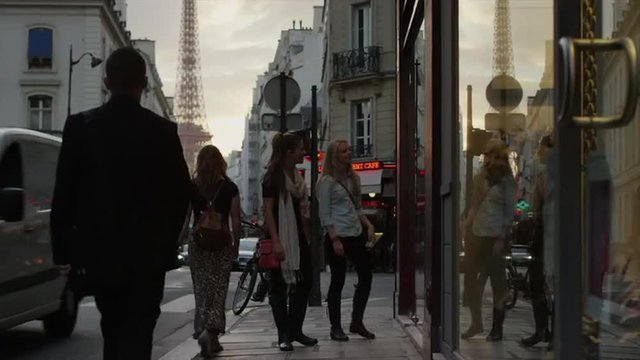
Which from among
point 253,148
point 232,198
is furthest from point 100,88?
point 253,148

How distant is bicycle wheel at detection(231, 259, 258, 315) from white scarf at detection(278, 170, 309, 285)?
4.42 metres

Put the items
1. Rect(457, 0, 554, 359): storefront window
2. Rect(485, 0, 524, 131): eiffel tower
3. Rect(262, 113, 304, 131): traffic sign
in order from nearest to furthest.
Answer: Rect(457, 0, 554, 359): storefront window, Rect(485, 0, 524, 131): eiffel tower, Rect(262, 113, 304, 131): traffic sign

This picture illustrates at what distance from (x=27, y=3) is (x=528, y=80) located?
51.6 m

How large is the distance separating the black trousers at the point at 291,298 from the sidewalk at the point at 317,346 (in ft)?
0.60

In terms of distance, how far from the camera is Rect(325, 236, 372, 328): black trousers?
7.35m

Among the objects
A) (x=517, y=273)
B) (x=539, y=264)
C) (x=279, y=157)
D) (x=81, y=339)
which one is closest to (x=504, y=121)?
(x=517, y=273)

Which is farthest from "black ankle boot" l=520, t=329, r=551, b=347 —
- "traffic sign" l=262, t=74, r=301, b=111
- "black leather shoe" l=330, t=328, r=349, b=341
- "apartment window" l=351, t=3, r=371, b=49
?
"apartment window" l=351, t=3, r=371, b=49

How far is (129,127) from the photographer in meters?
3.58

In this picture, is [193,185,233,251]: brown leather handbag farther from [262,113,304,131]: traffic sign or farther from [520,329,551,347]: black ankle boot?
[262,113,304,131]: traffic sign

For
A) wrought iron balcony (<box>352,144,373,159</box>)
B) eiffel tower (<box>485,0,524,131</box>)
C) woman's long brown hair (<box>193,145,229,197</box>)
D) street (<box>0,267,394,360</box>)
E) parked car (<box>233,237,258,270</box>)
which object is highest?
wrought iron balcony (<box>352,144,373,159</box>)

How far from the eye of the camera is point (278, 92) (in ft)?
39.0

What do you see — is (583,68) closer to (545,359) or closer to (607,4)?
(607,4)

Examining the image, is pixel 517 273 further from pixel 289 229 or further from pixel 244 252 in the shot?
pixel 244 252

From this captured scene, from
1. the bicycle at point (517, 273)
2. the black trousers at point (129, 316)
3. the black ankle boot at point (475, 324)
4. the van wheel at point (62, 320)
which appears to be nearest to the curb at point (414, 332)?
the black ankle boot at point (475, 324)
